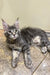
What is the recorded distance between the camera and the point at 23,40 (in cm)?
212

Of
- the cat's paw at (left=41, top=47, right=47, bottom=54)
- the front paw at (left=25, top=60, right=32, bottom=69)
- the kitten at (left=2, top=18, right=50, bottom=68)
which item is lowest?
the front paw at (left=25, top=60, right=32, bottom=69)

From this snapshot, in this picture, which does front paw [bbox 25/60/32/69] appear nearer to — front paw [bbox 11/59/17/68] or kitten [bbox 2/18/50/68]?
kitten [bbox 2/18/50/68]

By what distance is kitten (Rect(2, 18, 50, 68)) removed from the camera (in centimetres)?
197

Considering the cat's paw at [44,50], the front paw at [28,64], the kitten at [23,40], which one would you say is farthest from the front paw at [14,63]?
the cat's paw at [44,50]

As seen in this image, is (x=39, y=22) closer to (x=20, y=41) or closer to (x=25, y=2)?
(x=25, y=2)

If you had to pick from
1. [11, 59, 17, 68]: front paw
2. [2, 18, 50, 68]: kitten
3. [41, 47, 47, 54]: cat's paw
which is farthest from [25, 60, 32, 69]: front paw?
[41, 47, 47, 54]: cat's paw

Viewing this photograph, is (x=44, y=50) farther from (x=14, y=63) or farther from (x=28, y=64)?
(x=14, y=63)

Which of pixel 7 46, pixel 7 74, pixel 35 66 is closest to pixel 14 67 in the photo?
pixel 7 74

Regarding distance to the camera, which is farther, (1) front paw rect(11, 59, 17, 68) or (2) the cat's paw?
(2) the cat's paw

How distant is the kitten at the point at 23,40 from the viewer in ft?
6.46

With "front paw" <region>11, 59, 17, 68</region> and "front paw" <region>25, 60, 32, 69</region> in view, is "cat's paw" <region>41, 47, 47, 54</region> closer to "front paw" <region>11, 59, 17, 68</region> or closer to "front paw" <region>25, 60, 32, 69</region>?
"front paw" <region>25, 60, 32, 69</region>

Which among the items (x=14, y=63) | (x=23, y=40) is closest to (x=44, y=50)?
(x=23, y=40)

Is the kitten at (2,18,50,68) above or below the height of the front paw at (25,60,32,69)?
above

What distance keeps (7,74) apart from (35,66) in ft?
1.09
